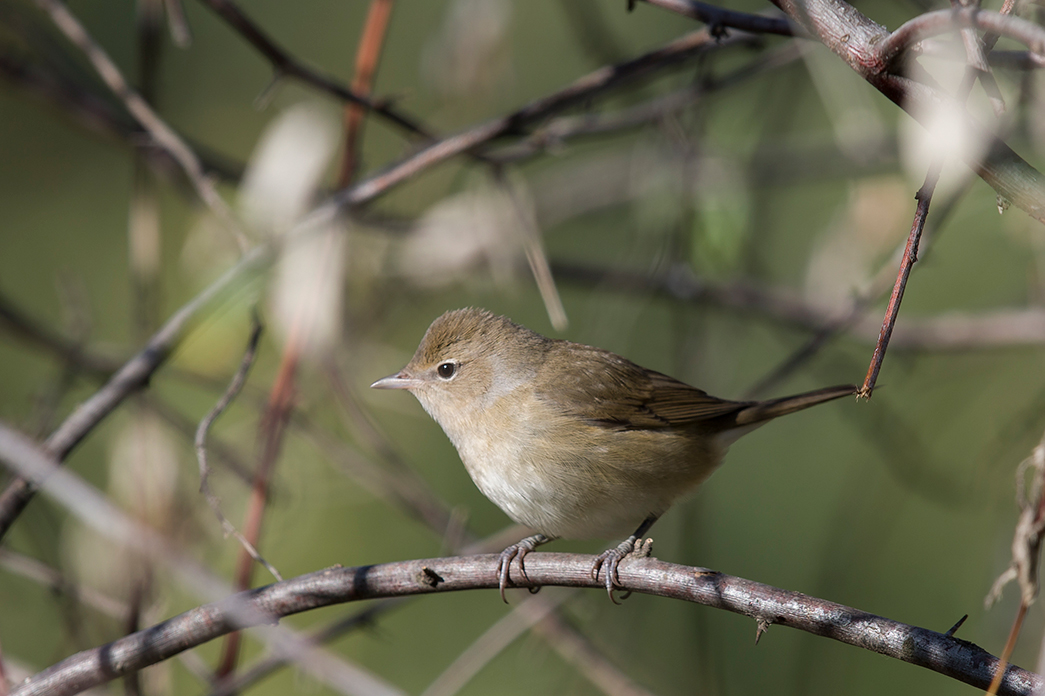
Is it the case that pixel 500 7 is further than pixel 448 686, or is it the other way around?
pixel 500 7

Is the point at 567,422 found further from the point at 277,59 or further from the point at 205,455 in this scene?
the point at 277,59

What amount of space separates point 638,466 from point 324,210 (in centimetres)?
140

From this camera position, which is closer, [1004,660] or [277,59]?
[1004,660]

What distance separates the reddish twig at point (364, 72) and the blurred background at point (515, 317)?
0.02 metres

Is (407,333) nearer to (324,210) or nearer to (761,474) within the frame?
(761,474)

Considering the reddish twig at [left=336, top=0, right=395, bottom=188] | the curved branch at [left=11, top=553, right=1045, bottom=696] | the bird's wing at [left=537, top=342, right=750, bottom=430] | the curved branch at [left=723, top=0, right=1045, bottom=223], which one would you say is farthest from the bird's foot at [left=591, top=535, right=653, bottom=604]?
the reddish twig at [left=336, top=0, right=395, bottom=188]

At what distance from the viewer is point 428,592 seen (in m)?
2.15

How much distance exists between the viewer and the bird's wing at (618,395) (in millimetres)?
3305

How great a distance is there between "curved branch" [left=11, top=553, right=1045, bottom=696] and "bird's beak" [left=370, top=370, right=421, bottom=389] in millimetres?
1454

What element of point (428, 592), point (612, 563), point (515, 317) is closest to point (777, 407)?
point (612, 563)

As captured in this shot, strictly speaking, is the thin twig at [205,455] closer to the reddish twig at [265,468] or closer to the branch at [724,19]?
the reddish twig at [265,468]

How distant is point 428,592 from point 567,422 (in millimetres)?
1140

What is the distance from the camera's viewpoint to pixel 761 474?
5.61 meters

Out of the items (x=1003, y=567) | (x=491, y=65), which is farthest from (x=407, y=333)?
(x=1003, y=567)
